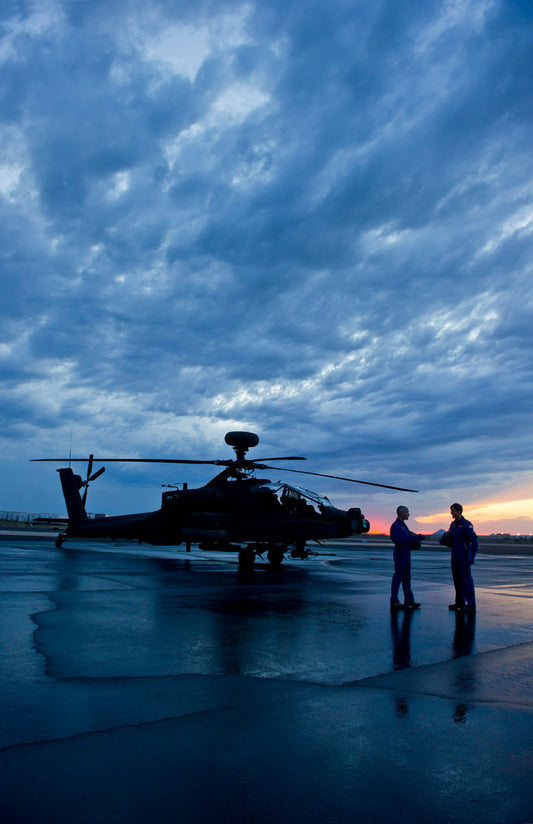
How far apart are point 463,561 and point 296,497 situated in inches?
316

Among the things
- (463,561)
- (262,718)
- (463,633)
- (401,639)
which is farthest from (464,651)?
(262,718)

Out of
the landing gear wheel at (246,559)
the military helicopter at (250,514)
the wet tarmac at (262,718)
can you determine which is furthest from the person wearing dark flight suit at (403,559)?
the landing gear wheel at (246,559)

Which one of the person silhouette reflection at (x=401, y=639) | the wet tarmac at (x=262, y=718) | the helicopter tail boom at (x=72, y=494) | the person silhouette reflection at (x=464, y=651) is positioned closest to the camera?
the wet tarmac at (x=262, y=718)

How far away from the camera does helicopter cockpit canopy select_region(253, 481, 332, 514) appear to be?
1608 cm

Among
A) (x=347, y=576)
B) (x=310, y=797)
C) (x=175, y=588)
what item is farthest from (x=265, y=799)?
(x=347, y=576)

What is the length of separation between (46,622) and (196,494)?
11273 mm

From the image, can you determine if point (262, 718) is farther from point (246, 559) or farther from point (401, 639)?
point (246, 559)

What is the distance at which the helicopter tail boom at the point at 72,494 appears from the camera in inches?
971

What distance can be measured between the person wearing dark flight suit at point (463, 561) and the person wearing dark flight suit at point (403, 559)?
1.83 ft

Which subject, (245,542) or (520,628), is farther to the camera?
(245,542)

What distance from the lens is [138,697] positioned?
13.3 feet

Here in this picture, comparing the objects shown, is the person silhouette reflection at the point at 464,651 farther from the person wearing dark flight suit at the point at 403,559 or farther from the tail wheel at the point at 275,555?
the tail wheel at the point at 275,555

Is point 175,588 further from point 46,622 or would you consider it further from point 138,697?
point 138,697

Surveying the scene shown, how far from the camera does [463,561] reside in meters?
8.59
